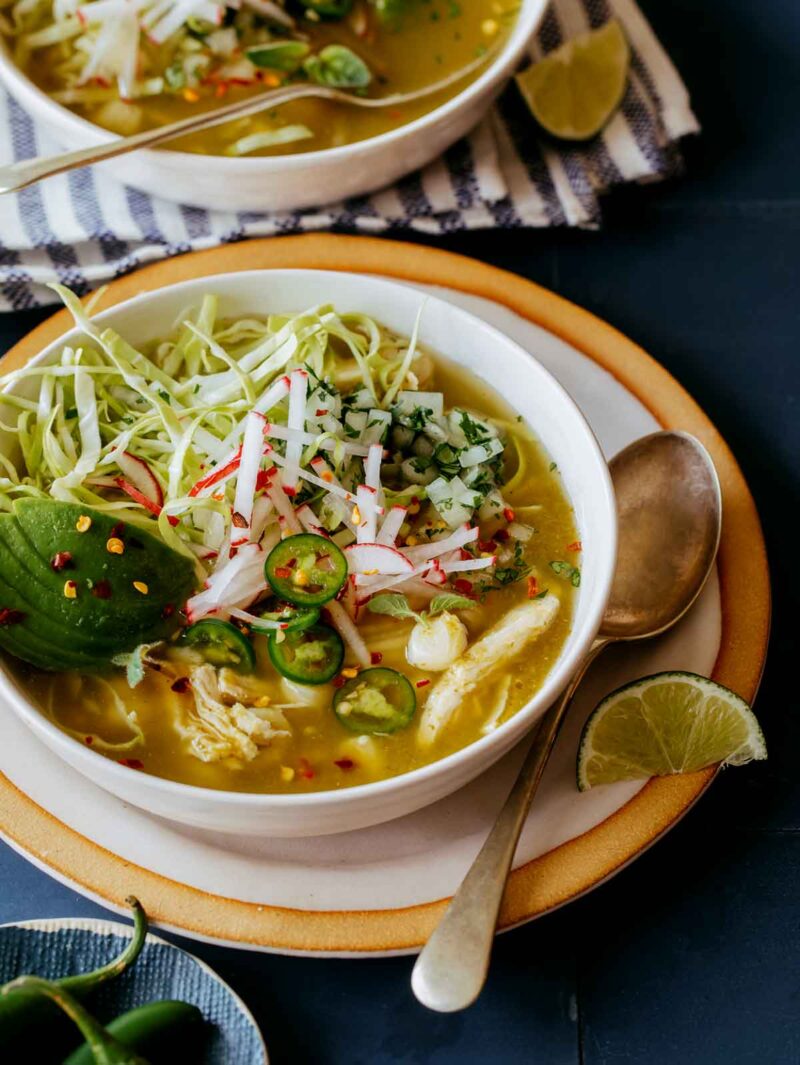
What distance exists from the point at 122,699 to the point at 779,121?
90.1 inches

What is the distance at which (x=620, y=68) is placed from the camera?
3.19 m

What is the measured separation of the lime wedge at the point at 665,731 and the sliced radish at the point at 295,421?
2.15 ft

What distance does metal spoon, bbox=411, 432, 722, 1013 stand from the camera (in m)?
1.92

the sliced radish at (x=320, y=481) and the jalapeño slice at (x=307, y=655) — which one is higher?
the sliced radish at (x=320, y=481)

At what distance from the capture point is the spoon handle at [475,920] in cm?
189

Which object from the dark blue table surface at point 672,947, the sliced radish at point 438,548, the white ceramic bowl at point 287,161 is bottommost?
the dark blue table surface at point 672,947

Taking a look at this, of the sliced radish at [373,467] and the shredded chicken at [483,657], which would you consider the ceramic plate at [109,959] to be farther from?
the sliced radish at [373,467]

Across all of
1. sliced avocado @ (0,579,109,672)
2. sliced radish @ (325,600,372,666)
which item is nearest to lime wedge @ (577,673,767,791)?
sliced radish @ (325,600,372,666)

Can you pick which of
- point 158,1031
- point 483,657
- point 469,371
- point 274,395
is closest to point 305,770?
point 483,657

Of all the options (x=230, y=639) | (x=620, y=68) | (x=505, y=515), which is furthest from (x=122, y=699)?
(x=620, y=68)

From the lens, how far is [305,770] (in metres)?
2.09

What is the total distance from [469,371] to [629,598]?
1.74 ft

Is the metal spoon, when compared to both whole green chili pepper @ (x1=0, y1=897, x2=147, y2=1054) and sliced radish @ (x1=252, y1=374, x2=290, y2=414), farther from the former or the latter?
sliced radish @ (x1=252, y1=374, x2=290, y2=414)

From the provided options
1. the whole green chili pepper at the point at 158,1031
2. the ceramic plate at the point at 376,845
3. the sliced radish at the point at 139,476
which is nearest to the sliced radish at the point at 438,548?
the ceramic plate at the point at 376,845
